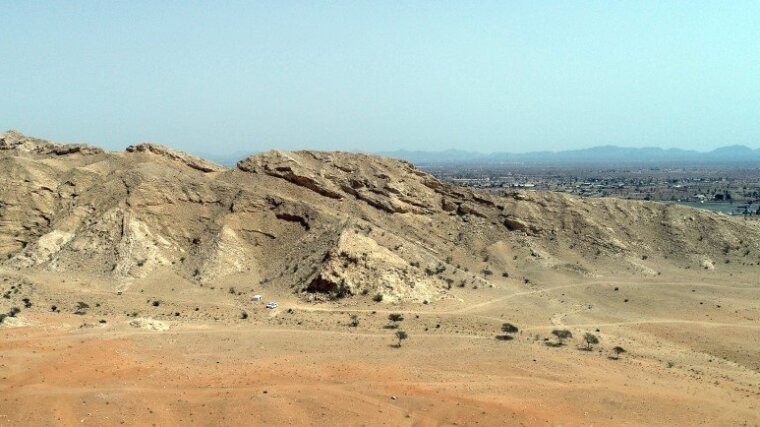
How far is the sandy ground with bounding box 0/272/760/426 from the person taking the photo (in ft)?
62.9

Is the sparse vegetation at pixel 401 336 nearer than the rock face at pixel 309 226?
Yes

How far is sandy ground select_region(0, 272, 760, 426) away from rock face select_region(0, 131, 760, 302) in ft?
17.3

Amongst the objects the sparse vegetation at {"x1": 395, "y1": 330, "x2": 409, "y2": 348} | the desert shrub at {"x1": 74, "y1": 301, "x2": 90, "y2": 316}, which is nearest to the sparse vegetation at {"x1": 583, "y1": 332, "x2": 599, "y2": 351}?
the sparse vegetation at {"x1": 395, "y1": 330, "x2": 409, "y2": 348}

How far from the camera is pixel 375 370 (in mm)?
23188

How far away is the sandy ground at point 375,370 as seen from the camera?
19.2m

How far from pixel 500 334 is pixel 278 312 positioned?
42.7 ft

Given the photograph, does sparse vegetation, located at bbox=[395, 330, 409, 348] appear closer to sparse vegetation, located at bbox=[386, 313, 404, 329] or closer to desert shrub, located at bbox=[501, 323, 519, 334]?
sparse vegetation, located at bbox=[386, 313, 404, 329]

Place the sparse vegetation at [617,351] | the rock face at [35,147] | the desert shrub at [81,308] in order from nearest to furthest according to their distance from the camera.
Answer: the sparse vegetation at [617,351] → the desert shrub at [81,308] → the rock face at [35,147]

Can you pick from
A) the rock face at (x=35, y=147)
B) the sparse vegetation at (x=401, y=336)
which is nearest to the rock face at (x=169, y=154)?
the rock face at (x=35, y=147)

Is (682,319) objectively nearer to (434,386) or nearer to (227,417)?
(434,386)

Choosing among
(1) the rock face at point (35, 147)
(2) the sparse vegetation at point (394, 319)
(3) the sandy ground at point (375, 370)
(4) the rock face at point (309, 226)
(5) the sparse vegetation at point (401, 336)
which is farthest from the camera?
(1) the rock face at point (35, 147)

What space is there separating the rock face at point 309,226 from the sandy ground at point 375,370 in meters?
5.26

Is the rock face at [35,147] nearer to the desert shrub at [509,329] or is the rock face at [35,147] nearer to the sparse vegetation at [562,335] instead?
the desert shrub at [509,329]

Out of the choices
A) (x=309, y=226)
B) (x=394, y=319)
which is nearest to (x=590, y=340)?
(x=394, y=319)
